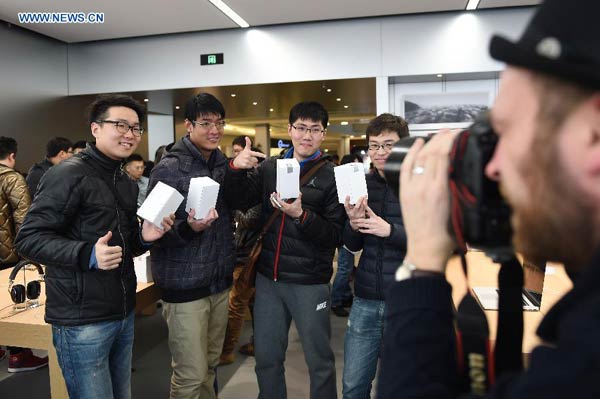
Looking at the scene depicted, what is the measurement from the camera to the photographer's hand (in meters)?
0.60

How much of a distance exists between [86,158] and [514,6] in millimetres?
4566

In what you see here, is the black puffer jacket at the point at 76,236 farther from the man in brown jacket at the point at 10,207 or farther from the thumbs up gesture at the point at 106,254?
the man in brown jacket at the point at 10,207

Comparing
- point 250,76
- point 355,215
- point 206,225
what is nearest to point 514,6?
point 250,76

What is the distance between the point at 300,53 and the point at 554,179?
503cm

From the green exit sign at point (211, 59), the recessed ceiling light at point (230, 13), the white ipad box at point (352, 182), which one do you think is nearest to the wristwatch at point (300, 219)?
the white ipad box at point (352, 182)

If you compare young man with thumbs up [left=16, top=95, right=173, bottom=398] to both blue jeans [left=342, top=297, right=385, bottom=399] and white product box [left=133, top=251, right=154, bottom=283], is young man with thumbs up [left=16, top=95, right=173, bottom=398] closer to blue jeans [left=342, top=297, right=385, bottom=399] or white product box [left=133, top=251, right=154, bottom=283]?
white product box [left=133, top=251, right=154, bottom=283]

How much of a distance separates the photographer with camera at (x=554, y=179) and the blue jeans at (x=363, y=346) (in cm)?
149

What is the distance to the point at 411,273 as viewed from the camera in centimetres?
61

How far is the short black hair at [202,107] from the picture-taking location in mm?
2207

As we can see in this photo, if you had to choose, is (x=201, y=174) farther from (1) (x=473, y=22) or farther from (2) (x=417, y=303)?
(1) (x=473, y=22)

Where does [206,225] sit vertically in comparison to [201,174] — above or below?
below

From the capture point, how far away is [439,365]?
1.79 ft

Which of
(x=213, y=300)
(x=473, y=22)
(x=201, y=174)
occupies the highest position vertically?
(x=473, y=22)

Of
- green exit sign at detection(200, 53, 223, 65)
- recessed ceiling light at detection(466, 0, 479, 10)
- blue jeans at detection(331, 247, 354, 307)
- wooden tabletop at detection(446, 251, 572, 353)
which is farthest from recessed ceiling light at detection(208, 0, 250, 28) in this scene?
wooden tabletop at detection(446, 251, 572, 353)
